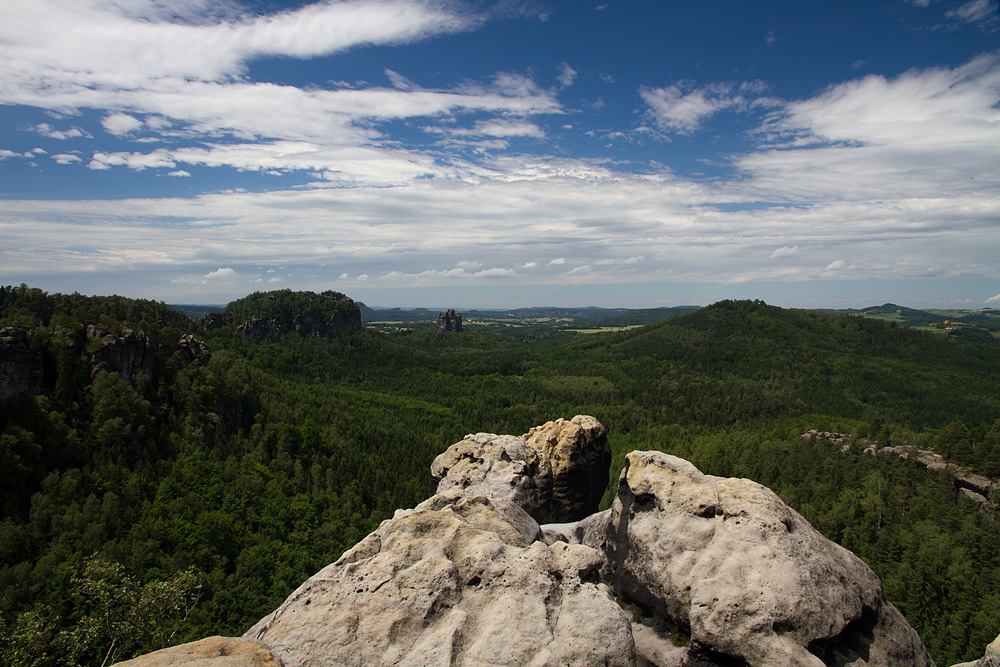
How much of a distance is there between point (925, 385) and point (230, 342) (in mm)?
230210

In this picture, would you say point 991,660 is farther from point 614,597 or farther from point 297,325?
point 297,325

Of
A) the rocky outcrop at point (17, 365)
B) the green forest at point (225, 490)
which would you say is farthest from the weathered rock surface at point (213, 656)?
the rocky outcrop at point (17, 365)

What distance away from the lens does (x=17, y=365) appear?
161 feet

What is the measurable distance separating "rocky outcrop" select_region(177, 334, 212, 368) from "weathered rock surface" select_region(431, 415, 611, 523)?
5529 centimetres

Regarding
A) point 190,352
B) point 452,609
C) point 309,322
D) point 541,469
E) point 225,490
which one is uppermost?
point 309,322

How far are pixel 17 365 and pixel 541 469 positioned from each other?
54.9m

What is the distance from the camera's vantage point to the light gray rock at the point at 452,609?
10.6 metres

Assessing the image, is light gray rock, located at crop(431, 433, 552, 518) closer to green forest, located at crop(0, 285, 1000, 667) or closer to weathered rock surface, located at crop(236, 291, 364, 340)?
green forest, located at crop(0, 285, 1000, 667)

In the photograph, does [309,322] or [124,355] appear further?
[309,322]

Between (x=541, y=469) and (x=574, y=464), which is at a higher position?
(x=574, y=464)

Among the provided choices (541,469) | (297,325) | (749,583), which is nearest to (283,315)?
(297,325)

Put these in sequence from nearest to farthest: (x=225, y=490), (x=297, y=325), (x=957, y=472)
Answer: (x=225, y=490) → (x=957, y=472) → (x=297, y=325)

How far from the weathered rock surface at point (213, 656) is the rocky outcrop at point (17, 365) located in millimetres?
57123

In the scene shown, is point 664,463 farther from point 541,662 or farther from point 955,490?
point 955,490
